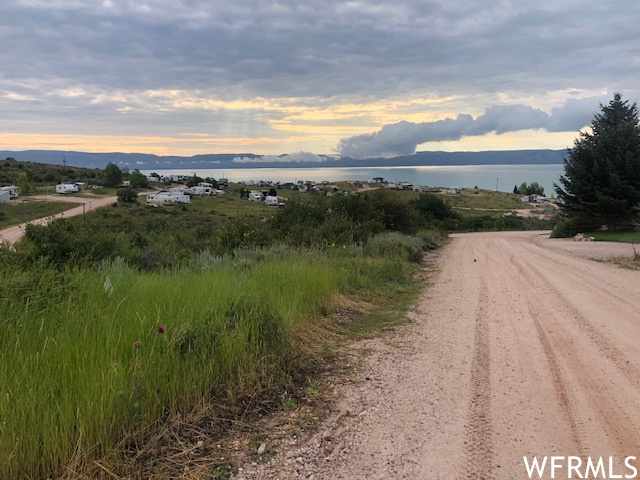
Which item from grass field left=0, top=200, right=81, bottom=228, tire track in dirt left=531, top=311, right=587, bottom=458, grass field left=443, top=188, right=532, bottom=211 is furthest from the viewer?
grass field left=443, top=188, right=532, bottom=211

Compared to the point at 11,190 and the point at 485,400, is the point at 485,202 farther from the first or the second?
the point at 485,400

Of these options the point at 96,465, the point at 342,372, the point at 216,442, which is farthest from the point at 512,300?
the point at 96,465

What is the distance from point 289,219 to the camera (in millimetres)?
20562

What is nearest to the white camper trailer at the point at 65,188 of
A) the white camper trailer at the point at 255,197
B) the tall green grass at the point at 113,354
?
the white camper trailer at the point at 255,197

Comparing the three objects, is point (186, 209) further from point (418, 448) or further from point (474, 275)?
point (418, 448)

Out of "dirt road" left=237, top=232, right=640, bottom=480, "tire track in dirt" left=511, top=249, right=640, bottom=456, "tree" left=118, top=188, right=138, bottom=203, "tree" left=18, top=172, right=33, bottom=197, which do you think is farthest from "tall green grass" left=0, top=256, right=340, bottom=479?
"tree" left=18, top=172, right=33, bottom=197

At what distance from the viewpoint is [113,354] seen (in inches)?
148

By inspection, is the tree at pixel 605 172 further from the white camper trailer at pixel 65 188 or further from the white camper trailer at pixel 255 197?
the white camper trailer at pixel 65 188

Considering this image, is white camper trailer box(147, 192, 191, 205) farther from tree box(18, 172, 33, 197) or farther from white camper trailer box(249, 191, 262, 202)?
tree box(18, 172, 33, 197)

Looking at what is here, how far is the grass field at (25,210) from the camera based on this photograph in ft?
163

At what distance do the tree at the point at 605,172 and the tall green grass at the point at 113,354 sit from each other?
102ft

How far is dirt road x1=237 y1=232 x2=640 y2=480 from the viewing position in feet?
11.1

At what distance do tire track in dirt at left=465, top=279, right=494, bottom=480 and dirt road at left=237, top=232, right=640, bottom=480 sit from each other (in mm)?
11

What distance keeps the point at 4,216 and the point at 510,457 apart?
62362 millimetres
